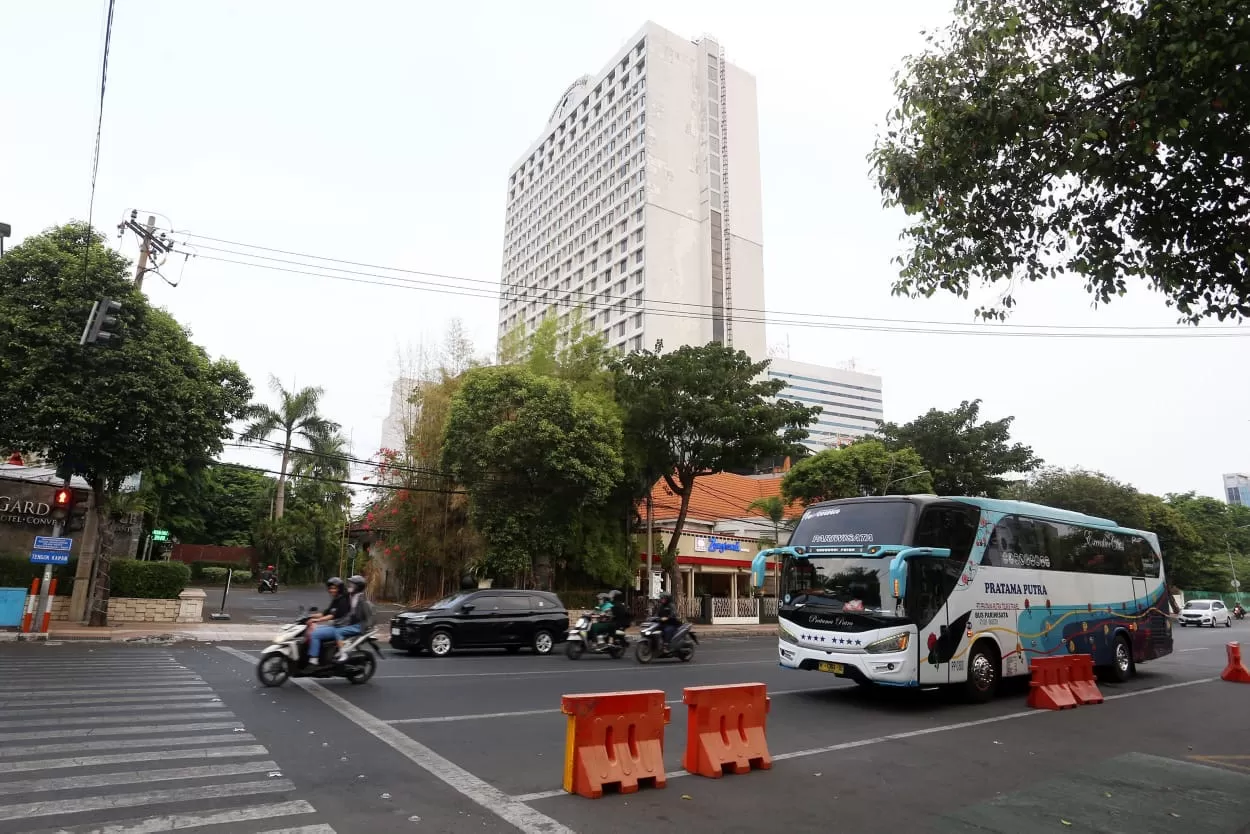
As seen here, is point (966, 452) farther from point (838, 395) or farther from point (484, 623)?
point (838, 395)

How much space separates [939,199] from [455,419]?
19.6m

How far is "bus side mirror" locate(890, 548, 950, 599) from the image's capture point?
988 centimetres

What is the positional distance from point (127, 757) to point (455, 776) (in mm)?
2802

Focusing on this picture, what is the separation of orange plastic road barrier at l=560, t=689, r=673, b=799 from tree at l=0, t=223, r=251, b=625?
16.8 meters

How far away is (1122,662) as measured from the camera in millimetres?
14953

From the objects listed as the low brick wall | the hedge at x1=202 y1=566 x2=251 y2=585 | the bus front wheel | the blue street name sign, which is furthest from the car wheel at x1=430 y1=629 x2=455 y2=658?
the hedge at x1=202 y1=566 x2=251 y2=585

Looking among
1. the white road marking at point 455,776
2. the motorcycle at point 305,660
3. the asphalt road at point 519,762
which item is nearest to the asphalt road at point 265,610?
the motorcycle at point 305,660

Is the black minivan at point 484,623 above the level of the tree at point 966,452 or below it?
below

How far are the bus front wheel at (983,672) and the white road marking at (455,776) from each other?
825 centimetres

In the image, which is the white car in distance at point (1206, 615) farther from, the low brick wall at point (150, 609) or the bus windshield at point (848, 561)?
the low brick wall at point (150, 609)

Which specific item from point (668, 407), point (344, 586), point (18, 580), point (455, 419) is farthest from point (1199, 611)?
point (18, 580)

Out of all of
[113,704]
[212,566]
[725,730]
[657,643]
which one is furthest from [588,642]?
[212,566]

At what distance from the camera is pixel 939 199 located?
923cm

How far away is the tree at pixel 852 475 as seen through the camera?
34750 millimetres
